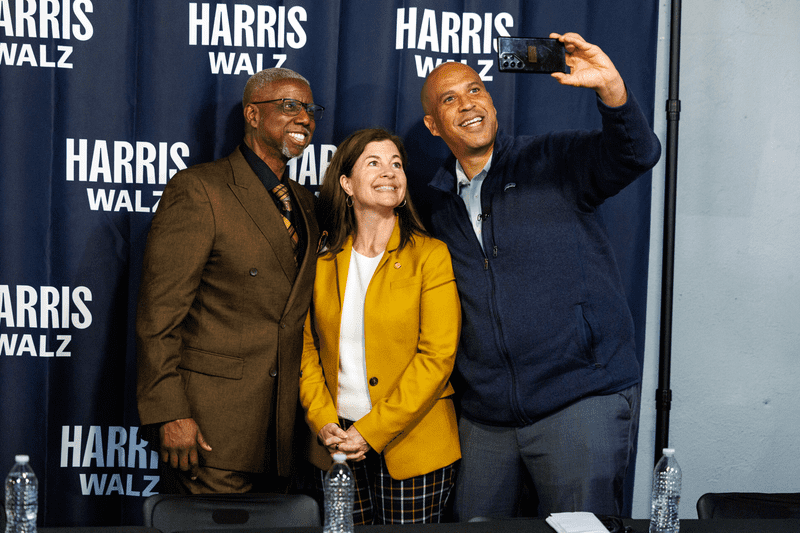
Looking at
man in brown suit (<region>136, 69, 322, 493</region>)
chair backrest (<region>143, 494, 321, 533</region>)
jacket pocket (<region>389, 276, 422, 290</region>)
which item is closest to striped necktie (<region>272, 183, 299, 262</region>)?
man in brown suit (<region>136, 69, 322, 493</region>)

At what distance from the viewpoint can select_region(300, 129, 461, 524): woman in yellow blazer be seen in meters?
1.97

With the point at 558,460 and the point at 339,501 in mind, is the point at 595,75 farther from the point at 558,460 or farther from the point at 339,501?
the point at 339,501

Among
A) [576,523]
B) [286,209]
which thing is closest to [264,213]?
[286,209]

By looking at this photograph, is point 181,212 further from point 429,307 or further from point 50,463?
point 50,463

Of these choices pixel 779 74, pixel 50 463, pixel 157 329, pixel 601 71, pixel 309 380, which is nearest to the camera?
pixel 601 71

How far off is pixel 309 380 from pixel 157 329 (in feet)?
1.49

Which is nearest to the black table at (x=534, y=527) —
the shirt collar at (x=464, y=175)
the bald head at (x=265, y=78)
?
the shirt collar at (x=464, y=175)

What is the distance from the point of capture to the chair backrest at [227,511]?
1629 millimetres

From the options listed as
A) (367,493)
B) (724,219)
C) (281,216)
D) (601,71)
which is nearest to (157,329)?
(281,216)

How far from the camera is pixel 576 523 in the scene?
1.42 metres

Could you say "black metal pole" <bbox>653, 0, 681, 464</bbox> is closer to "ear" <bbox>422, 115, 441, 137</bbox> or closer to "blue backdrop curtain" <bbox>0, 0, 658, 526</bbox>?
"blue backdrop curtain" <bbox>0, 0, 658, 526</bbox>

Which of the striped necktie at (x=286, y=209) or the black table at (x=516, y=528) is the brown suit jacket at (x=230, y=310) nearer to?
the striped necktie at (x=286, y=209)

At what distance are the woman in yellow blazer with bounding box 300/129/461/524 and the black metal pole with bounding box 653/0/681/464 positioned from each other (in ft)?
3.04

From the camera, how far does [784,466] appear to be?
269cm
